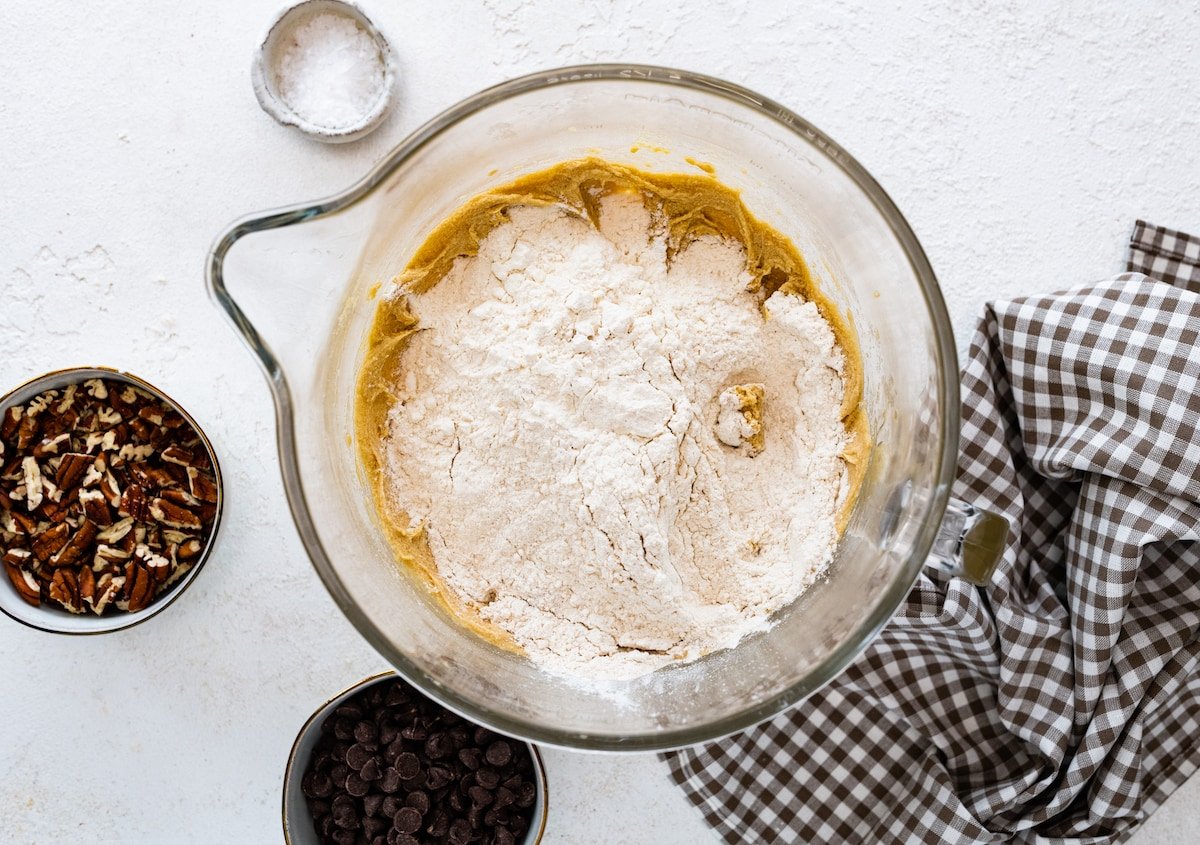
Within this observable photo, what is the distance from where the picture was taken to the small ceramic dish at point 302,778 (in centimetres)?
163

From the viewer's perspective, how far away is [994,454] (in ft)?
5.57

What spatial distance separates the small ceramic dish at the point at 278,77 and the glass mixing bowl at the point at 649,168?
16.0 inches

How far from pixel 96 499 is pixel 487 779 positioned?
87 cm

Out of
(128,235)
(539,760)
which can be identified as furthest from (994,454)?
(128,235)

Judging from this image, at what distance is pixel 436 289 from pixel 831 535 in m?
0.72

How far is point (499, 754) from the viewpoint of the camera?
1.67 m

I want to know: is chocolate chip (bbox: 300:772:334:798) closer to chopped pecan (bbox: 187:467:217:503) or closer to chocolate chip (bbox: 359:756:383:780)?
chocolate chip (bbox: 359:756:383:780)

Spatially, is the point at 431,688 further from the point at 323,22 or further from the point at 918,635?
the point at 323,22

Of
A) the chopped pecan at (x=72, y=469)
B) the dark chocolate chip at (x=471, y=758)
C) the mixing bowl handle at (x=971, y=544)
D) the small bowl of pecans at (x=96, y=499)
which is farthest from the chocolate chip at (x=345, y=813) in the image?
the mixing bowl handle at (x=971, y=544)

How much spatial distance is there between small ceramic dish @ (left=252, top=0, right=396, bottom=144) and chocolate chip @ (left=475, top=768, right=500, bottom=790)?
1198mm

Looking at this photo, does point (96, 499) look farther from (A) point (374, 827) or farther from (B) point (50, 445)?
(A) point (374, 827)

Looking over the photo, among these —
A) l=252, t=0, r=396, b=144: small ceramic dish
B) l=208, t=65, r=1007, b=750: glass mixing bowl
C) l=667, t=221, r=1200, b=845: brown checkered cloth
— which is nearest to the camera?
l=208, t=65, r=1007, b=750: glass mixing bowl

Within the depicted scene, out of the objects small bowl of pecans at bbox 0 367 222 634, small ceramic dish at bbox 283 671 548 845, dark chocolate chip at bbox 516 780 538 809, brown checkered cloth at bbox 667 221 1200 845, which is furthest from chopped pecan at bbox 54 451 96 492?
brown checkered cloth at bbox 667 221 1200 845

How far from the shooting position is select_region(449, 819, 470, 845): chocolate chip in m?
1.64
